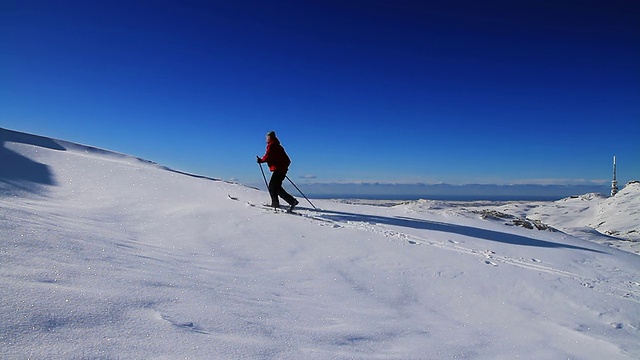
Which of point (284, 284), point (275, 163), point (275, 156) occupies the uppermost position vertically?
point (275, 156)

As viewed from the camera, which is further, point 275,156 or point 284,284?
point 275,156

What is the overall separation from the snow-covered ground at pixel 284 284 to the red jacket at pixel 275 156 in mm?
1329

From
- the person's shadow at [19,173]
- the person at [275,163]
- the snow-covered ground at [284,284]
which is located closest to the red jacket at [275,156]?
the person at [275,163]

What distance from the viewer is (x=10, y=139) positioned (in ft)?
45.4

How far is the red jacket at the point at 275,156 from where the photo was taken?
9.99 m

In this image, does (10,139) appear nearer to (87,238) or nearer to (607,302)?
(87,238)

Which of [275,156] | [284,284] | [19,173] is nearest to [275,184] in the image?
[275,156]

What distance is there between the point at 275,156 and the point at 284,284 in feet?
18.7

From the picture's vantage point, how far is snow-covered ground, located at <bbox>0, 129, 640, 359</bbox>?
2568 millimetres

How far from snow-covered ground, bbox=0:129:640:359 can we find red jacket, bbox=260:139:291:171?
4.36ft

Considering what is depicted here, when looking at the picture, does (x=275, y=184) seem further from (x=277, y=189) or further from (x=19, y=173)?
(x=19, y=173)

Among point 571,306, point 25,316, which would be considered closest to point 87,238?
point 25,316

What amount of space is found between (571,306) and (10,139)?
18.8m

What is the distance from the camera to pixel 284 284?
4789 mm
